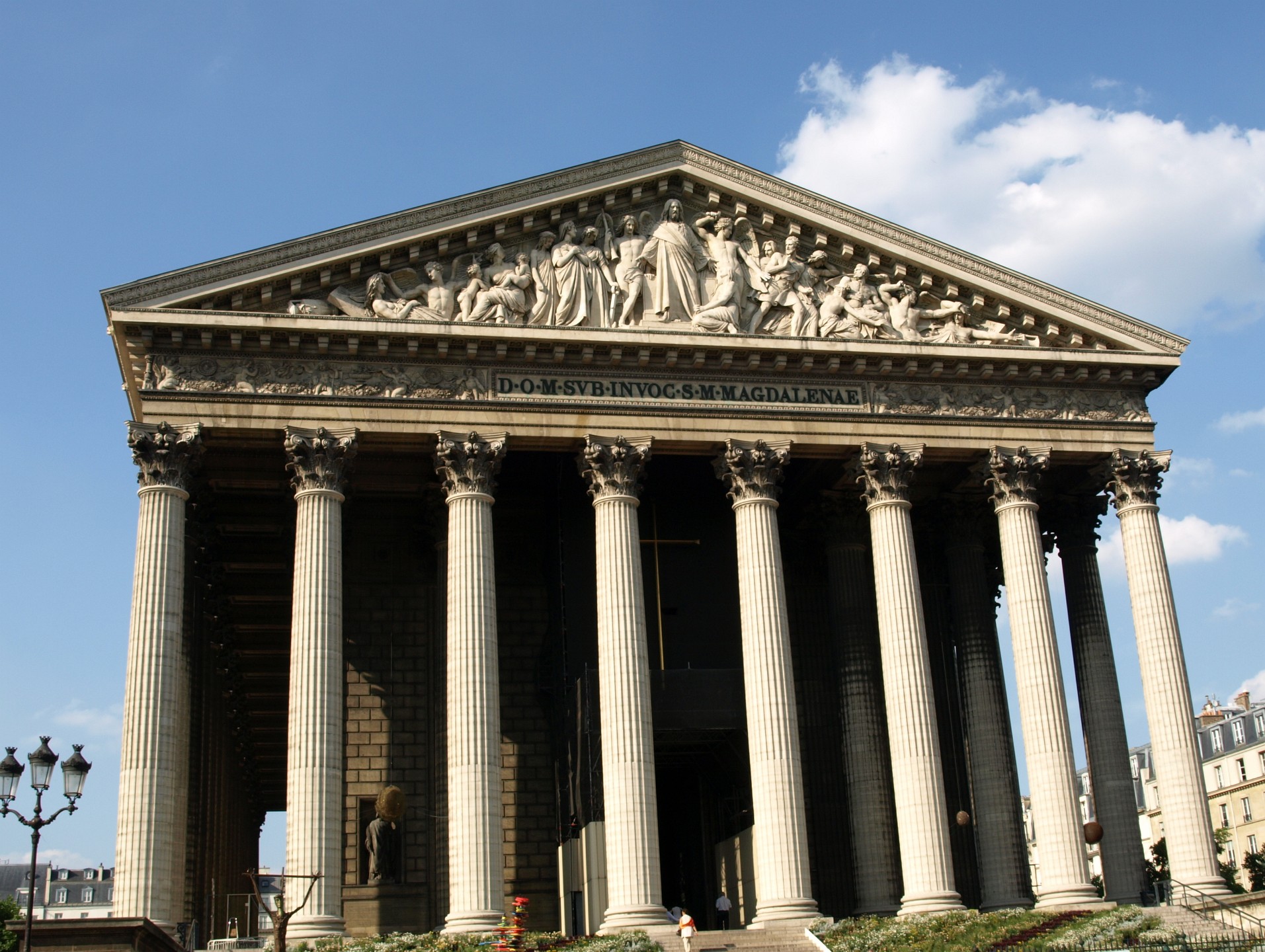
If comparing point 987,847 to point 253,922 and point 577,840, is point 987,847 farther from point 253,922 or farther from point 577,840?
point 253,922

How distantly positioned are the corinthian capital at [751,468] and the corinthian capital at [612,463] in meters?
1.97

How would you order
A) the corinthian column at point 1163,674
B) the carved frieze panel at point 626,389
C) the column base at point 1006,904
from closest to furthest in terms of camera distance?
the carved frieze panel at point 626,389
the corinthian column at point 1163,674
the column base at point 1006,904

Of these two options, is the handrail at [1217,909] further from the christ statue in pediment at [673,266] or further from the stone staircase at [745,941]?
the christ statue in pediment at [673,266]

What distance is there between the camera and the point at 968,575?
39.8 m

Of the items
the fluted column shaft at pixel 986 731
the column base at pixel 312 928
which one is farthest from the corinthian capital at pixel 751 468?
the column base at pixel 312 928

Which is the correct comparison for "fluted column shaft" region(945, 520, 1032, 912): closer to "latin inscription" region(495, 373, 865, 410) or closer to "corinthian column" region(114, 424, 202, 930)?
"latin inscription" region(495, 373, 865, 410)

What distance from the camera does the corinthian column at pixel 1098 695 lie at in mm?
36125

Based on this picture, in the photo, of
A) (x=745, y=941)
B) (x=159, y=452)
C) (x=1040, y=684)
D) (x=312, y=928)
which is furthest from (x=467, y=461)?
(x=1040, y=684)

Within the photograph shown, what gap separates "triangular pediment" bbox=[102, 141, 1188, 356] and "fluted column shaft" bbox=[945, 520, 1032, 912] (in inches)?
258

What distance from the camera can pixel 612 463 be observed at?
34188 millimetres

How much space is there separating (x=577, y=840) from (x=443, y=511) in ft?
29.0

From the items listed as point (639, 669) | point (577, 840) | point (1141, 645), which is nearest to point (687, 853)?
point (577, 840)

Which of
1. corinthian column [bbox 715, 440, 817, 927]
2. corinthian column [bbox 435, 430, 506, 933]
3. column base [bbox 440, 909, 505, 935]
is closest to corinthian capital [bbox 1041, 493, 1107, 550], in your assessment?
corinthian column [bbox 715, 440, 817, 927]

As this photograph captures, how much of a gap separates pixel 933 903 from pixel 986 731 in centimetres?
655
